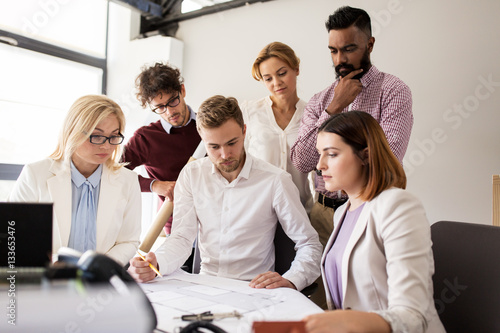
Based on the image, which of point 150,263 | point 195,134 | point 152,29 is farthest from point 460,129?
point 152,29

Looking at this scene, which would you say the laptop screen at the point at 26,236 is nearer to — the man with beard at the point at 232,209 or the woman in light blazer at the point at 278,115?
the man with beard at the point at 232,209

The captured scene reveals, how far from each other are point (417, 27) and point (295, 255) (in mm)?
2537

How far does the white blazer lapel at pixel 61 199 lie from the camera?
196 cm

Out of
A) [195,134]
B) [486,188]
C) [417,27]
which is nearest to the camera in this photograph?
[195,134]

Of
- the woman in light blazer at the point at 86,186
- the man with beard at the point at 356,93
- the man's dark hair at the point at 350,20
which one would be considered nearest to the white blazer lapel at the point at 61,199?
the woman in light blazer at the point at 86,186

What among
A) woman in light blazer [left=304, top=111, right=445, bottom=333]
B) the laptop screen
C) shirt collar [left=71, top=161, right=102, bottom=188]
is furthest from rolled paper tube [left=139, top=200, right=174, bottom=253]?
the laptop screen

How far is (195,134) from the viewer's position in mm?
2963

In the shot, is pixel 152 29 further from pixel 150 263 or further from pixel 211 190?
pixel 150 263

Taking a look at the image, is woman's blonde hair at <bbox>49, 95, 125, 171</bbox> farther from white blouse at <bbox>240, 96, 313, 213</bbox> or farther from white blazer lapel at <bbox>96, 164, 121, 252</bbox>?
white blouse at <bbox>240, 96, 313, 213</bbox>

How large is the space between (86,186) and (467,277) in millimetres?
1704

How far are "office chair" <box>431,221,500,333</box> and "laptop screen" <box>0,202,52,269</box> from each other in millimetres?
1272

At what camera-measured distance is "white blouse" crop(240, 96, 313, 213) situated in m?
2.48

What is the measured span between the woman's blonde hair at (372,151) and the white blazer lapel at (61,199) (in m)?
1.31

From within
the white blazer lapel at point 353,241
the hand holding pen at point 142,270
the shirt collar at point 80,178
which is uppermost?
the shirt collar at point 80,178
